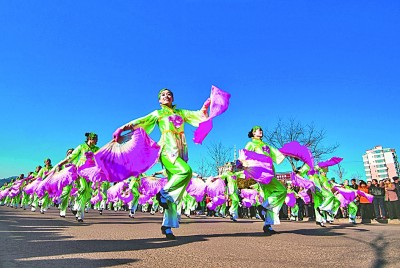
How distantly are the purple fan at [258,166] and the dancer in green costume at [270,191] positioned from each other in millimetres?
269

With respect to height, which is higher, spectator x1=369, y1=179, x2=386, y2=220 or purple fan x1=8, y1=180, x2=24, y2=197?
purple fan x1=8, y1=180, x2=24, y2=197

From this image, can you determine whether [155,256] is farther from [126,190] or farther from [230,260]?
[126,190]

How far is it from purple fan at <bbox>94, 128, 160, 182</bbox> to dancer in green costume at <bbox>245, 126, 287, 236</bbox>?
2.29 meters

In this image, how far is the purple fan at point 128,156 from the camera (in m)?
5.00

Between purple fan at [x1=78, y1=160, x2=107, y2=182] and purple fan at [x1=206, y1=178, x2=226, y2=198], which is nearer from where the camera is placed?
purple fan at [x1=78, y1=160, x2=107, y2=182]

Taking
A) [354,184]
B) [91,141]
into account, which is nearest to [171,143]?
[91,141]

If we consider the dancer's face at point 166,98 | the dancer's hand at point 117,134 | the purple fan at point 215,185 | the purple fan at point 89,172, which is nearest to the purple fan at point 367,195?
the purple fan at point 215,185

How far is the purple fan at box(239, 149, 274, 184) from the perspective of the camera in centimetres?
612

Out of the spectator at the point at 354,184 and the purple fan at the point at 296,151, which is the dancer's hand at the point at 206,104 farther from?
the spectator at the point at 354,184

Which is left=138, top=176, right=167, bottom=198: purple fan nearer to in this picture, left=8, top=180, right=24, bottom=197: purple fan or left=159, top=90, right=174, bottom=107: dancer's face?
left=159, top=90, right=174, bottom=107: dancer's face

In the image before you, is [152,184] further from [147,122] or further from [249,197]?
[147,122]

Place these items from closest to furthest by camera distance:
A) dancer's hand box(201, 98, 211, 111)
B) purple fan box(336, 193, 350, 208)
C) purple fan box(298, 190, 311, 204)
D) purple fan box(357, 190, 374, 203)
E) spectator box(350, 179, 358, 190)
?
dancer's hand box(201, 98, 211, 111) < purple fan box(336, 193, 350, 208) < purple fan box(357, 190, 374, 203) < spectator box(350, 179, 358, 190) < purple fan box(298, 190, 311, 204)

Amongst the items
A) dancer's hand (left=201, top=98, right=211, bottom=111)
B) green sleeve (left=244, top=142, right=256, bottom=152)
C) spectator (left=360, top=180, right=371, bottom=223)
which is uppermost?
dancer's hand (left=201, top=98, right=211, bottom=111)

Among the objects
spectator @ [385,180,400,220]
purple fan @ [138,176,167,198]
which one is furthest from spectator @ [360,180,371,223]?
purple fan @ [138,176,167,198]
